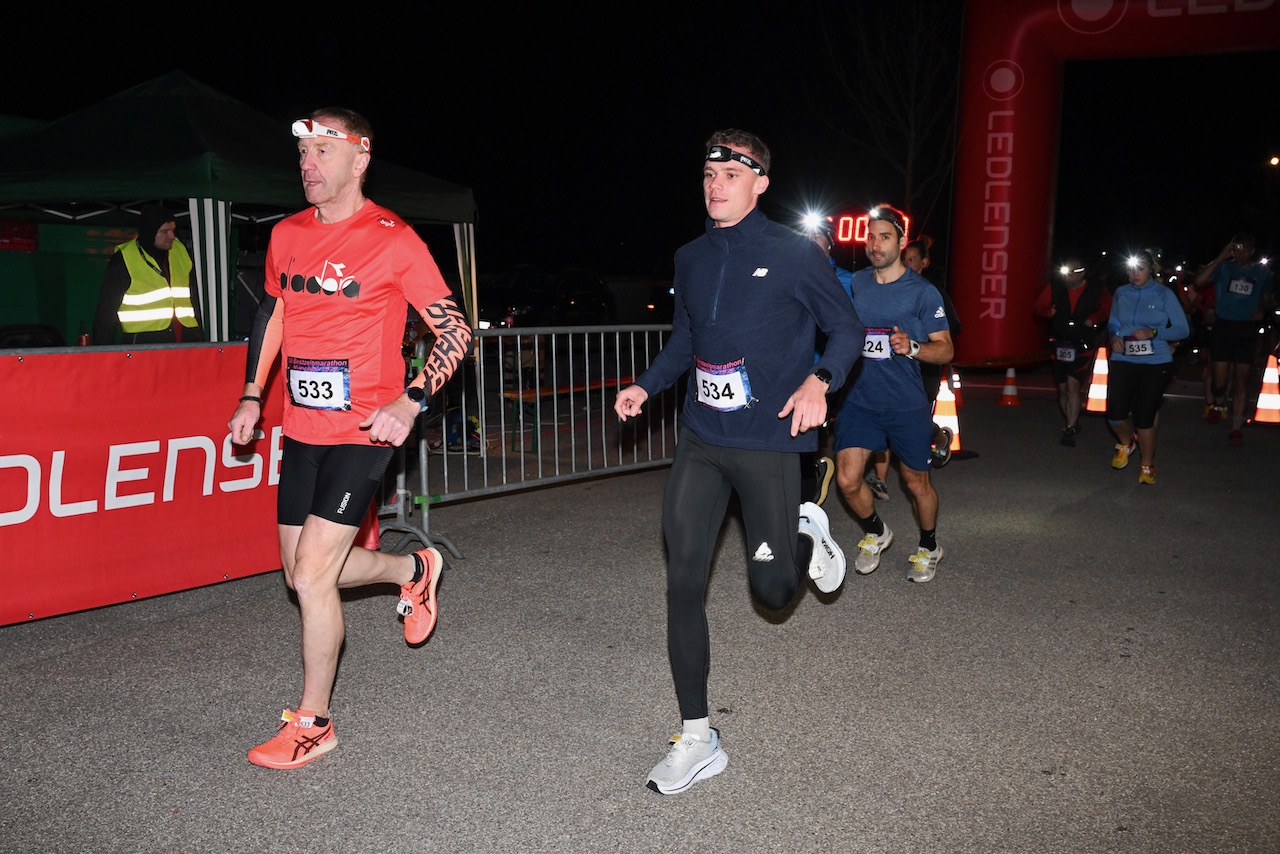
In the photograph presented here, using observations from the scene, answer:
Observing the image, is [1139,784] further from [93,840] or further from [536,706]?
[93,840]

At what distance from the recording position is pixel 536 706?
4.33m

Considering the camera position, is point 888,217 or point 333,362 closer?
point 333,362

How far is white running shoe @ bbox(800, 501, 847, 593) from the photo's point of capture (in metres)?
4.69

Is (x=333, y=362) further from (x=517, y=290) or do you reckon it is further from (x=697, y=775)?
(x=517, y=290)

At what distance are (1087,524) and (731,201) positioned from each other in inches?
209

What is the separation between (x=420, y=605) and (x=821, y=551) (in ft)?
5.88

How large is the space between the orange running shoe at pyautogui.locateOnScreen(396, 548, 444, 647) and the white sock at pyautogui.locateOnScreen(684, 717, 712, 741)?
1.44 meters

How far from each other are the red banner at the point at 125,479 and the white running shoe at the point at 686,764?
3111 millimetres

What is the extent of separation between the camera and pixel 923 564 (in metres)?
6.27

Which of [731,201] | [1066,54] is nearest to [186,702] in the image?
[731,201]

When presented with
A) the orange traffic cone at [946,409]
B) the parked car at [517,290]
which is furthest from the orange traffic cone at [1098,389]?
the parked car at [517,290]

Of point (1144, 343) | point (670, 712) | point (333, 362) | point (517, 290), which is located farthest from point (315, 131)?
point (517, 290)

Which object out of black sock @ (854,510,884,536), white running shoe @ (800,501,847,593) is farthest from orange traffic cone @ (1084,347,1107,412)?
white running shoe @ (800,501,847,593)

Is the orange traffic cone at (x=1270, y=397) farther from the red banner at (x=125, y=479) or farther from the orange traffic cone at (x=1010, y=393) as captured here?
the red banner at (x=125, y=479)
